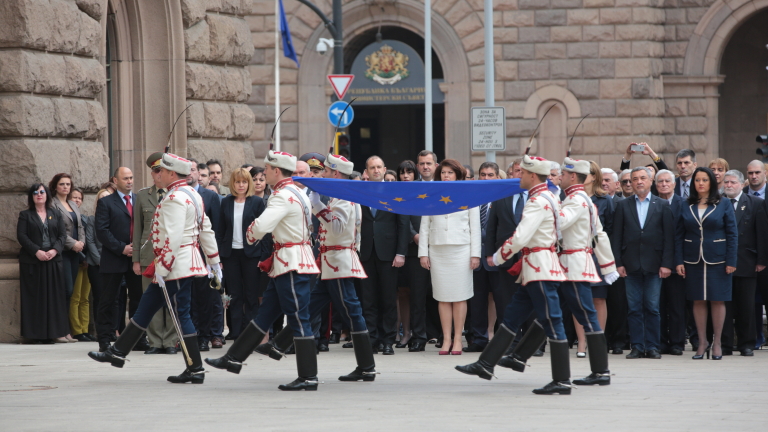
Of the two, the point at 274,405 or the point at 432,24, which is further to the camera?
the point at 432,24

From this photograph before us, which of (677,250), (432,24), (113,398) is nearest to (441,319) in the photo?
(677,250)

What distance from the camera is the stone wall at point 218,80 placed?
1502cm

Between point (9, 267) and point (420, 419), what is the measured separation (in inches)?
276

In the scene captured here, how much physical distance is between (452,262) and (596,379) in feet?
10.4


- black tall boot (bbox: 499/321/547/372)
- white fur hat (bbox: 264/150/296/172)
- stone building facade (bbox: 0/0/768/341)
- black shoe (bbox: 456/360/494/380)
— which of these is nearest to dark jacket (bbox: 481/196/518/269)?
black tall boot (bbox: 499/321/547/372)

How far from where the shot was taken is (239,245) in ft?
41.5

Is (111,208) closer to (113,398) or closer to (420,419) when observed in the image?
(113,398)

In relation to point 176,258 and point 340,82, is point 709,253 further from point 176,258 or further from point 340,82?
point 340,82

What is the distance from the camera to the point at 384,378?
32.2 feet

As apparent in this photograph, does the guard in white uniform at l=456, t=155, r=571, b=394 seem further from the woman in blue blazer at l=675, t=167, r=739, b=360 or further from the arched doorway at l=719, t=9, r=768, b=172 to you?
the arched doorway at l=719, t=9, r=768, b=172

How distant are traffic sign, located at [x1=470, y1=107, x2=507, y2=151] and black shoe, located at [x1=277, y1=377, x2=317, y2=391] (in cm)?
831

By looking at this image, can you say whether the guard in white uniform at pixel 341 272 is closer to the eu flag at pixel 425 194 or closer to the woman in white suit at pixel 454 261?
the eu flag at pixel 425 194

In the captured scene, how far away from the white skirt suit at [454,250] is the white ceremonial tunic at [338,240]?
2.40m

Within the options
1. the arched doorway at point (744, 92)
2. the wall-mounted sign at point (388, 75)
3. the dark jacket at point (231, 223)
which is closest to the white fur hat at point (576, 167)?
the dark jacket at point (231, 223)
